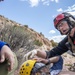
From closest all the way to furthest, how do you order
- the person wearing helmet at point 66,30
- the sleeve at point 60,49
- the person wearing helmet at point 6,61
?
the person wearing helmet at point 6,61 → the person wearing helmet at point 66,30 → the sleeve at point 60,49

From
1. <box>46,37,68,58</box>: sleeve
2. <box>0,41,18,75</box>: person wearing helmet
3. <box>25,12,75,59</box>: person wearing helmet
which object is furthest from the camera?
<box>46,37,68,58</box>: sleeve

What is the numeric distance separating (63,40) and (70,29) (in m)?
0.64

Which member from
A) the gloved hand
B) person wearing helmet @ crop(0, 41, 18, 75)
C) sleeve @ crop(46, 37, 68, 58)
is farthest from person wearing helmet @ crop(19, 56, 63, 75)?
person wearing helmet @ crop(0, 41, 18, 75)

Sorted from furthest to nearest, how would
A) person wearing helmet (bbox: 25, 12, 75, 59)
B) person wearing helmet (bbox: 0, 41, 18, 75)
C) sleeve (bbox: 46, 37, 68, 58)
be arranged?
1. sleeve (bbox: 46, 37, 68, 58)
2. person wearing helmet (bbox: 25, 12, 75, 59)
3. person wearing helmet (bbox: 0, 41, 18, 75)

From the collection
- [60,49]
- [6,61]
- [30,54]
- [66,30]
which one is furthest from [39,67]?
[6,61]

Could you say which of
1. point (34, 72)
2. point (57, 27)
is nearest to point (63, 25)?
point (57, 27)

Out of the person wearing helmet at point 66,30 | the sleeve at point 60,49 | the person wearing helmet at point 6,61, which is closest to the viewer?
the person wearing helmet at point 6,61

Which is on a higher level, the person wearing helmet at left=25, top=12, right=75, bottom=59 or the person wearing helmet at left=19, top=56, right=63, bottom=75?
the person wearing helmet at left=25, top=12, right=75, bottom=59

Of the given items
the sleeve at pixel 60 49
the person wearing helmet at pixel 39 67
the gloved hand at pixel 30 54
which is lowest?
the person wearing helmet at pixel 39 67

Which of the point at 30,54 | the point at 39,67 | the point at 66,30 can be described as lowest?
the point at 39,67

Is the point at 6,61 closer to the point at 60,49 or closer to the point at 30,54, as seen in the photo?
the point at 30,54

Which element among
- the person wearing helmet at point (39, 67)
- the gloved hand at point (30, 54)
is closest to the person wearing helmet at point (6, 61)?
the gloved hand at point (30, 54)

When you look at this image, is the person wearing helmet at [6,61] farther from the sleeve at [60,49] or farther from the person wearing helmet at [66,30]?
the sleeve at [60,49]

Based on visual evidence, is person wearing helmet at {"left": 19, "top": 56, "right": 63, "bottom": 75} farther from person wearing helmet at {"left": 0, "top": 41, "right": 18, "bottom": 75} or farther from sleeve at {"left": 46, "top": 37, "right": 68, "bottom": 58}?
person wearing helmet at {"left": 0, "top": 41, "right": 18, "bottom": 75}
